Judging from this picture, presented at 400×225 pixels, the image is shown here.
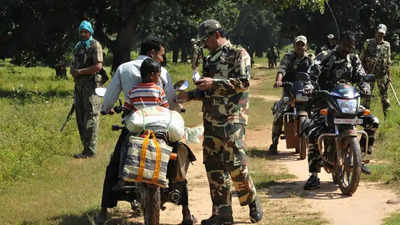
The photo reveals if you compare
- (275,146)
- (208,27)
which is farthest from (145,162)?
(275,146)

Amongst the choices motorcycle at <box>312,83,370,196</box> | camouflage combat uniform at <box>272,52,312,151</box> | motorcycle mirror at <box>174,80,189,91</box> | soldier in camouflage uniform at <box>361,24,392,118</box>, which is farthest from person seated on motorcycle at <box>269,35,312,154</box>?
motorcycle mirror at <box>174,80,189,91</box>

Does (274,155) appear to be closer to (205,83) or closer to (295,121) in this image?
(295,121)

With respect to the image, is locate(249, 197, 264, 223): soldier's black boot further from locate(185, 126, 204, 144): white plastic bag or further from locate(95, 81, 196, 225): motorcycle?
locate(185, 126, 204, 144): white plastic bag

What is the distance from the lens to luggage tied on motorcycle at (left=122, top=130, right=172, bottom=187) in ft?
19.1

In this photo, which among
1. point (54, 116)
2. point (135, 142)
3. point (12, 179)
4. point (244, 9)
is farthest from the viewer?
point (244, 9)

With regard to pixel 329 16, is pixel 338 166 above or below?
below

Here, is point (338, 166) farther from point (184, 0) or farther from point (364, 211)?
point (184, 0)

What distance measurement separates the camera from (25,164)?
33.1ft

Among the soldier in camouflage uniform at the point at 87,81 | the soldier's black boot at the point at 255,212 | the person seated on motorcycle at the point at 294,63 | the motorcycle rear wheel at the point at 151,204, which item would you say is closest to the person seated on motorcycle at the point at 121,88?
the motorcycle rear wheel at the point at 151,204

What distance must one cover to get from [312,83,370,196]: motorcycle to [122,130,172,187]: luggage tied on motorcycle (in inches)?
109

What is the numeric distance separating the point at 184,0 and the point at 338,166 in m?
20.5

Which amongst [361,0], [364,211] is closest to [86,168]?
[364,211]

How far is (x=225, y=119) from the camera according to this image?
667cm

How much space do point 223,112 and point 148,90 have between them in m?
0.79
